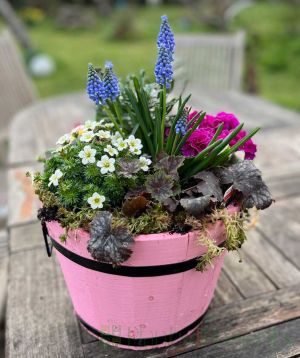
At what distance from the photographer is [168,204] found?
83cm

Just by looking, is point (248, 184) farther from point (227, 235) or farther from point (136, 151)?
point (136, 151)

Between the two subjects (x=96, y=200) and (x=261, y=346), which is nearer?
(x=96, y=200)

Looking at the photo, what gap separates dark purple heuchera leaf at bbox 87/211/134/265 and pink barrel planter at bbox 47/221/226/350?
0.09 feet

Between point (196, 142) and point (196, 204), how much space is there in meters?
0.18

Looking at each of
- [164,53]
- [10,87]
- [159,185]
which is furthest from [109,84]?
[10,87]

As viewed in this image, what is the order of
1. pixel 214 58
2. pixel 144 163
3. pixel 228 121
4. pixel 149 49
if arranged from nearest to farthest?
1. pixel 144 163
2. pixel 228 121
3. pixel 214 58
4. pixel 149 49

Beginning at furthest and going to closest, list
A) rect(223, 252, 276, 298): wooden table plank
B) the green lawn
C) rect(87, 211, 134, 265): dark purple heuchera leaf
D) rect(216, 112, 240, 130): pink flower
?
the green lawn → rect(223, 252, 276, 298): wooden table plank → rect(216, 112, 240, 130): pink flower → rect(87, 211, 134, 265): dark purple heuchera leaf

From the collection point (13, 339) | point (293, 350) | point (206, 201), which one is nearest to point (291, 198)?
point (293, 350)

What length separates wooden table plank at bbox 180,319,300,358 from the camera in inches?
36.3

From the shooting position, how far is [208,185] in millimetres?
841

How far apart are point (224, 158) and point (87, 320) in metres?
0.48

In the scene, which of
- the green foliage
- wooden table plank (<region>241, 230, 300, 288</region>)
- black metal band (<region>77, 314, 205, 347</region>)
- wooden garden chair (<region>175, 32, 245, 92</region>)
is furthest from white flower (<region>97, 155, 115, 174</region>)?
wooden garden chair (<region>175, 32, 245, 92</region>)

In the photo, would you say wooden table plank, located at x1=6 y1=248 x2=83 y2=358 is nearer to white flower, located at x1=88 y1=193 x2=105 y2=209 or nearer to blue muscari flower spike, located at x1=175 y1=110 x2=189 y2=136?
white flower, located at x1=88 y1=193 x2=105 y2=209

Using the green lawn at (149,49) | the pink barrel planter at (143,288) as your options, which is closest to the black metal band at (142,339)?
the pink barrel planter at (143,288)
